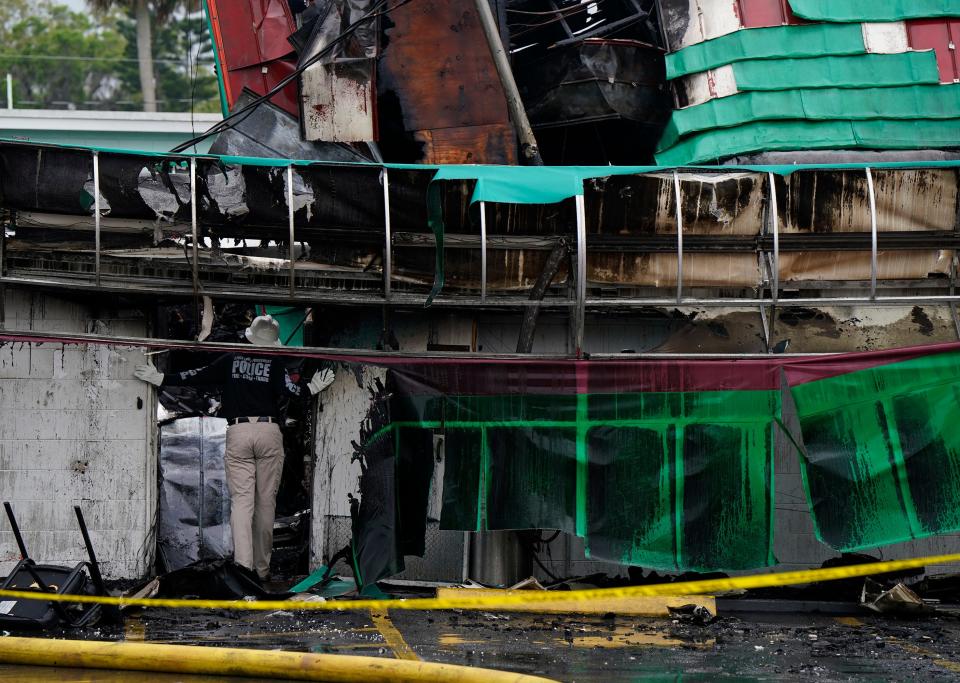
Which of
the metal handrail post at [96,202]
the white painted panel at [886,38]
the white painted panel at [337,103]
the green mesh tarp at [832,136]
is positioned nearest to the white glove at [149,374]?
the metal handrail post at [96,202]

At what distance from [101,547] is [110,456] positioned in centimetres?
72

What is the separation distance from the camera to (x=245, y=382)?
954 cm

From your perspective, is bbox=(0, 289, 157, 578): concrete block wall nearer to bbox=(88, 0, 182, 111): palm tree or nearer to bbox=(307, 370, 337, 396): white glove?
bbox=(307, 370, 337, 396): white glove

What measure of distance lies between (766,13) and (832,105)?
3.57ft

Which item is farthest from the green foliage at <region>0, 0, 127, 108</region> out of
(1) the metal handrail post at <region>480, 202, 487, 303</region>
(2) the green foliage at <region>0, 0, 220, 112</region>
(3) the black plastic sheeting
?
(1) the metal handrail post at <region>480, 202, 487, 303</region>

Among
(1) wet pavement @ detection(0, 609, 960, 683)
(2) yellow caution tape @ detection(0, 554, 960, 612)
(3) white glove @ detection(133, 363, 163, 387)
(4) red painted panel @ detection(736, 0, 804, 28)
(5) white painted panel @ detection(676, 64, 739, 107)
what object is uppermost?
(4) red painted panel @ detection(736, 0, 804, 28)

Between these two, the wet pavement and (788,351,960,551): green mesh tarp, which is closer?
the wet pavement

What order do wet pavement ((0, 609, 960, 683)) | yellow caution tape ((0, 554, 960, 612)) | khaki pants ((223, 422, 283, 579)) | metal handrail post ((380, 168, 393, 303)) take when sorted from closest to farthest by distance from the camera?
wet pavement ((0, 609, 960, 683)) → yellow caution tape ((0, 554, 960, 612)) → metal handrail post ((380, 168, 393, 303)) → khaki pants ((223, 422, 283, 579))

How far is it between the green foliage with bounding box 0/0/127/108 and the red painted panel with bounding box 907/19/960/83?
38210 mm

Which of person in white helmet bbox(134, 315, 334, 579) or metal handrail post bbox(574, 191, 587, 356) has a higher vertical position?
metal handrail post bbox(574, 191, 587, 356)

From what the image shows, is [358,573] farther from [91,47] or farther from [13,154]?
[91,47]

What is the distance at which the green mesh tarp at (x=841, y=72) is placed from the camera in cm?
1120

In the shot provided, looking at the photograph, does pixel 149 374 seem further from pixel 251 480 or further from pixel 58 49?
pixel 58 49

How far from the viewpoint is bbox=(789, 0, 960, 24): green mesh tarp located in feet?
37.1
